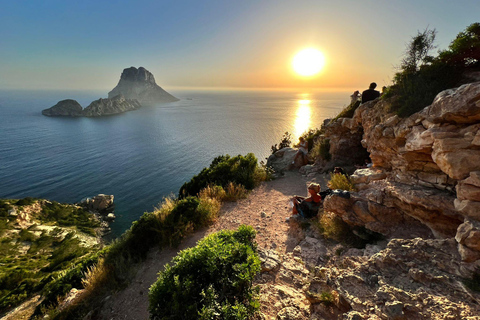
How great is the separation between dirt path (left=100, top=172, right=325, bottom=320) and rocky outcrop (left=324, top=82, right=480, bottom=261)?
2312mm

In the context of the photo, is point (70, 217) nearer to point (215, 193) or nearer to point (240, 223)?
point (215, 193)

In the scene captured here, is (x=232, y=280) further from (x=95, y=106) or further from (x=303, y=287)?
(x=95, y=106)

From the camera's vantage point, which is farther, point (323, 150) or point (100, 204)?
point (100, 204)

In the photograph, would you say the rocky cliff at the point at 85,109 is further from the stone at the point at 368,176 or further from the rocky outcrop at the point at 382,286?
the rocky outcrop at the point at 382,286

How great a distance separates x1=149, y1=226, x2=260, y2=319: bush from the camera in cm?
302

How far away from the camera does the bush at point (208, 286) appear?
3023 mm

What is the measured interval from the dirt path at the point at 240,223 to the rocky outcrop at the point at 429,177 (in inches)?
91.0

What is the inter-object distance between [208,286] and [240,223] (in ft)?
13.9

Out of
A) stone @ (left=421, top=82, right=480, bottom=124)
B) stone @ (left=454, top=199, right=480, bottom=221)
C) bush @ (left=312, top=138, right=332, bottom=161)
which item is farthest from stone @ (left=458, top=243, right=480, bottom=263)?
bush @ (left=312, top=138, right=332, bottom=161)

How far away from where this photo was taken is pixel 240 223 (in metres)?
7.56

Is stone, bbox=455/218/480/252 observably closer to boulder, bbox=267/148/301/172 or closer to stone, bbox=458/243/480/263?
stone, bbox=458/243/480/263

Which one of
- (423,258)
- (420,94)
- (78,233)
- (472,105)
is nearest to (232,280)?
(423,258)

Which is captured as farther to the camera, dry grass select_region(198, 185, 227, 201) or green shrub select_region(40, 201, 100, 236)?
green shrub select_region(40, 201, 100, 236)

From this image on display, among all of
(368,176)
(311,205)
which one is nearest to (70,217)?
(311,205)
